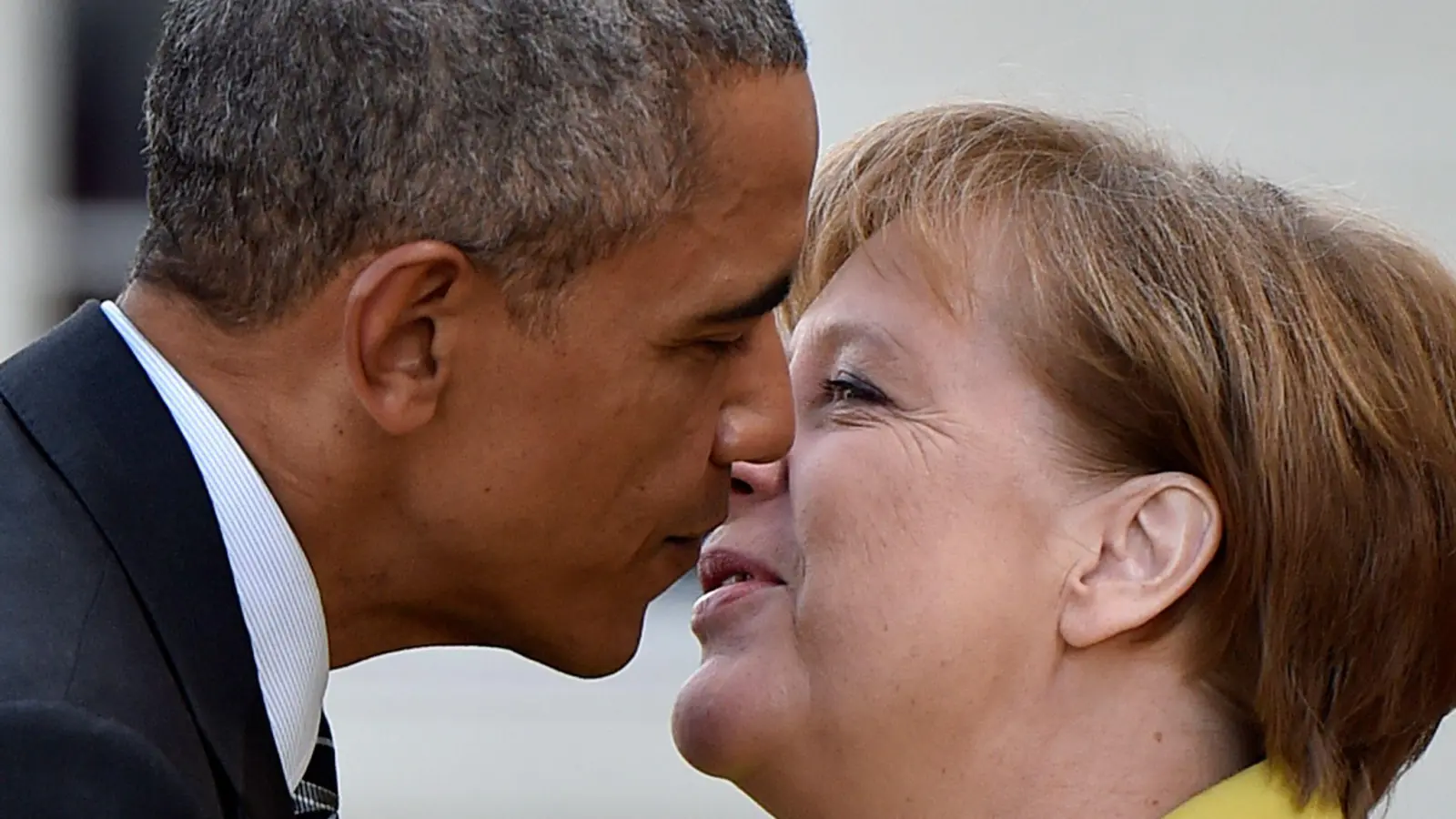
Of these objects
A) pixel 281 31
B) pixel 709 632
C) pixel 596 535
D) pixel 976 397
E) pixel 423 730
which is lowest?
pixel 423 730

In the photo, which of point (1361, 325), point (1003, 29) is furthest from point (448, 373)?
point (1003, 29)

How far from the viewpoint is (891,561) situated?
2182 millimetres

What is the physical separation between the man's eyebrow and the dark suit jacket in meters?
0.52

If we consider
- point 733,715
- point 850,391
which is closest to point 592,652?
point 733,715

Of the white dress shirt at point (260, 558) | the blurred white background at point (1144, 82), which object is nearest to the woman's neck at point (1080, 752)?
the white dress shirt at point (260, 558)

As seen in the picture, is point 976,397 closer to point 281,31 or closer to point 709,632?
point 709,632

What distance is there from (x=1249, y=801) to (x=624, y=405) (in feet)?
2.48

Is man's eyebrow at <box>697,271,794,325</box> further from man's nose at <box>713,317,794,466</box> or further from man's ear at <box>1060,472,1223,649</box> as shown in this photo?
man's ear at <box>1060,472,1223,649</box>

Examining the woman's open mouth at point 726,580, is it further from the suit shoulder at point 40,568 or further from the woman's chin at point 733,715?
the suit shoulder at point 40,568

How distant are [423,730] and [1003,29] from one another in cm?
205

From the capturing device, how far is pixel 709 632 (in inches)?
91.1

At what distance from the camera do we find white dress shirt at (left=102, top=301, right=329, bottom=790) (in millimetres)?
1858

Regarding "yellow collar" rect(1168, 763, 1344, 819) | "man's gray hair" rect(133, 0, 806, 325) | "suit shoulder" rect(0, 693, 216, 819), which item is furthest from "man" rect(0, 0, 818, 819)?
"yellow collar" rect(1168, 763, 1344, 819)

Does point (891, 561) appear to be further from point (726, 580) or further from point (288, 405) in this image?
point (288, 405)
